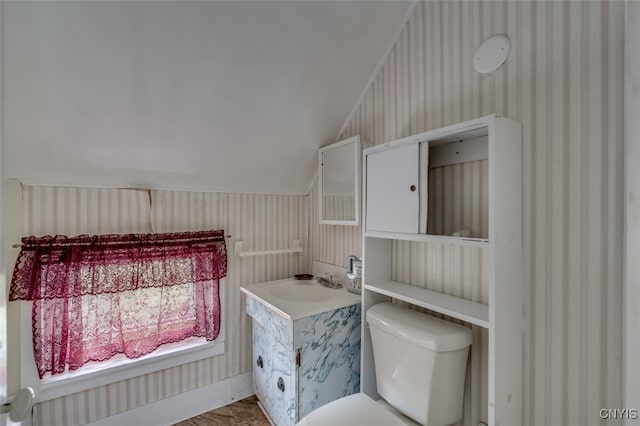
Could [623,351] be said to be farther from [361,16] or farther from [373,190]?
[361,16]

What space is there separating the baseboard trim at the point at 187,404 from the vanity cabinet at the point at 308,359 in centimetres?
41

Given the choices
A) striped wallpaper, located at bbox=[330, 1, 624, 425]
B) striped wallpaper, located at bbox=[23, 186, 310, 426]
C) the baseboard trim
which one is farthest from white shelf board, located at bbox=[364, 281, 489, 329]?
the baseboard trim

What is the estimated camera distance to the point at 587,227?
94 cm

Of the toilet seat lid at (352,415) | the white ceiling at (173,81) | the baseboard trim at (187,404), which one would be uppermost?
the white ceiling at (173,81)

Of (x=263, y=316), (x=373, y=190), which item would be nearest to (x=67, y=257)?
(x=263, y=316)

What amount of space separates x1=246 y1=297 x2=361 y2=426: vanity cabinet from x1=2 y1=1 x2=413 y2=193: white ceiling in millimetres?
1077

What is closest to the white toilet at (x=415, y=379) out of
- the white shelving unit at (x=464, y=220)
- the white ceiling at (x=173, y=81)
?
the white shelving unit at (x=464, y=220)

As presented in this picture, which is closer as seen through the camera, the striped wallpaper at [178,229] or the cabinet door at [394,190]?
the cabinet door at [394,190]

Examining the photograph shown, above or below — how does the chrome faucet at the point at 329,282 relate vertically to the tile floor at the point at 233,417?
above

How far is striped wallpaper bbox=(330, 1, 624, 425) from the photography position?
0.89 meters

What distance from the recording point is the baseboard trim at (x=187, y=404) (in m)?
1.77

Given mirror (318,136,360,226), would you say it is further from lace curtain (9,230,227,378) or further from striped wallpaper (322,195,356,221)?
lace curtain (9,230,227,378)

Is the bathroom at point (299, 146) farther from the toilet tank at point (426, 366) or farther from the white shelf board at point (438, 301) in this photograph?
the toilet tank at point (426, 366)

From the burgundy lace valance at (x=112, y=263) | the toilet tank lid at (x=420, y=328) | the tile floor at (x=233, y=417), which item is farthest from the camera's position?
the tile floor at (x=233, y=417)
